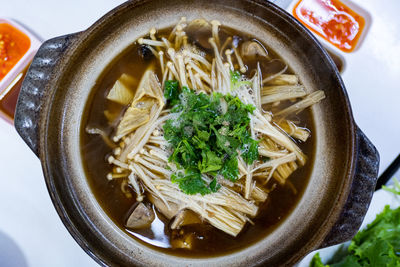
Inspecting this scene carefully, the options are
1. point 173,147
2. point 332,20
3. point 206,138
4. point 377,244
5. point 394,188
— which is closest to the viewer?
point 206,138

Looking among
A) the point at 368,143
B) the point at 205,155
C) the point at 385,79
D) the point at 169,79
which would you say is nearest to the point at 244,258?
the point at 205,155

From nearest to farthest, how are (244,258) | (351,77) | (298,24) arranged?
(298,24) → (244,258) → (351,77)

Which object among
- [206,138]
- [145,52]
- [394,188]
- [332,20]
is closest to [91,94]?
[145,52]

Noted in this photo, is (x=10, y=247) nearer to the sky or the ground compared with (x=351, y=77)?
nearer to the ground

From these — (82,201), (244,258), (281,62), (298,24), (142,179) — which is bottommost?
(244,258)

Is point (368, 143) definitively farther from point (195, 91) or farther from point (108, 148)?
point (108, 148)

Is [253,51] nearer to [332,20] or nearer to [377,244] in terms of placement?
[332,20]
